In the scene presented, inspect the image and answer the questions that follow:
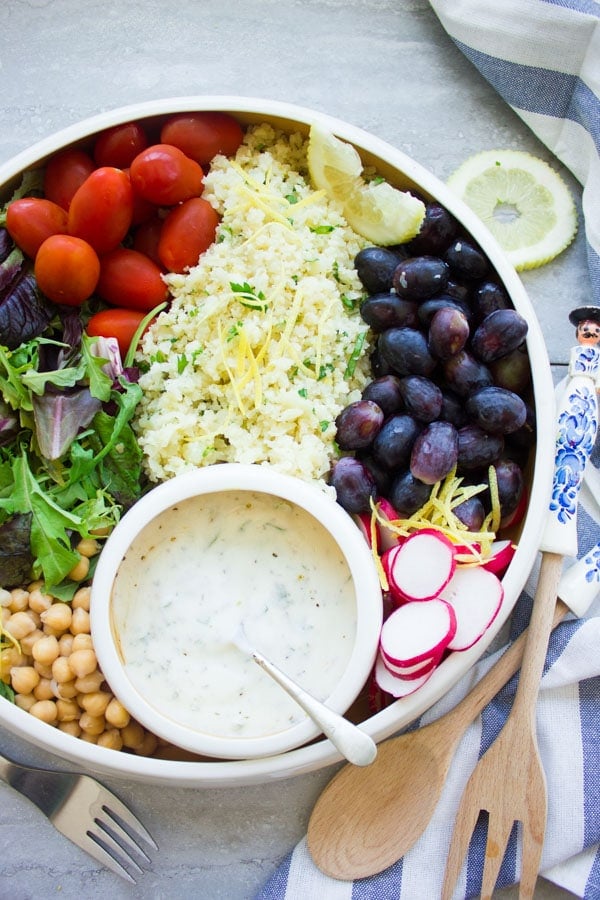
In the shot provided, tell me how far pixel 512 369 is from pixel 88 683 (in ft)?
2.75

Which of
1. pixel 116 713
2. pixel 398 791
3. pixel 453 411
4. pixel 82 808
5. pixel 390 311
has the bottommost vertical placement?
pixel 82 808

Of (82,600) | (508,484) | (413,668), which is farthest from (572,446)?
(82,600)

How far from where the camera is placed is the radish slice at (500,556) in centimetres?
144

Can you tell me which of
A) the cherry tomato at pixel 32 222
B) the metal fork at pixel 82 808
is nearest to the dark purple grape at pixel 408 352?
the cherry tomato at pixel 32 222

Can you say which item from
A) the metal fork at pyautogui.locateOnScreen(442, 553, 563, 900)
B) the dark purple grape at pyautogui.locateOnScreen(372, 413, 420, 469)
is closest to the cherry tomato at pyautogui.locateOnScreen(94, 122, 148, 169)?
the dark purple grape at pyautogui.locateOnScreen(372, 413, 420, 469)

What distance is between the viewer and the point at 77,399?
4.78ft

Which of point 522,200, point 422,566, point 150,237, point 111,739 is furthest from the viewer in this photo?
point 522,200

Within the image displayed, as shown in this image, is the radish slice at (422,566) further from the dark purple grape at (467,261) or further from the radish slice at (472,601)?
the dark purple grape at (467,261)

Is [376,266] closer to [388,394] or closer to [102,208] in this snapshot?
[388,394]

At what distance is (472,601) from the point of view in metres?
1.40

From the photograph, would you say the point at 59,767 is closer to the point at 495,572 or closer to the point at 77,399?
the point at 77,399

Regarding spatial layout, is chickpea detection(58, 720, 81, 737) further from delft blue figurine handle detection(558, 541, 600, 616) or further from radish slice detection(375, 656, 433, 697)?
delft blue figurine handle detection(558, 541, 600, 616)

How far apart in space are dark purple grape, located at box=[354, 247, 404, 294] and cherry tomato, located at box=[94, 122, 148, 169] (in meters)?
0.42

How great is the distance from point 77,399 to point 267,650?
495 mm
